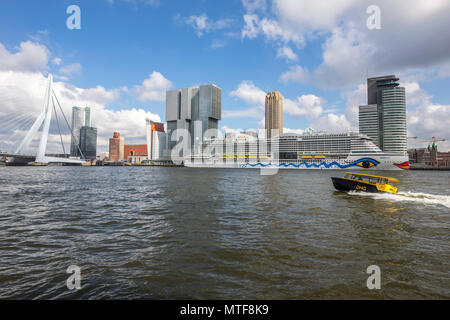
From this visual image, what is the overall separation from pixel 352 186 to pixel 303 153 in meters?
91.2

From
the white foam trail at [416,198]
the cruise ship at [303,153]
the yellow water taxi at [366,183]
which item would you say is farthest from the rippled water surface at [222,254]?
the cruise ship at [303,153]

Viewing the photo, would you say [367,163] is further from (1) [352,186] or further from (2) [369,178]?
(1) [352,186]

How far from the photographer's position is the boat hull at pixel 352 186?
2321 centimetres

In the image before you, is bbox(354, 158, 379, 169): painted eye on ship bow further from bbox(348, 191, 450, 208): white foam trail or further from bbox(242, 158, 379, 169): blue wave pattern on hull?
bbox(348, 191, 450, 208): white foam trail

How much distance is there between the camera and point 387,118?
138000mm

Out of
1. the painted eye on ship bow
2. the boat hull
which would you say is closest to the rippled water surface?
the boat hull

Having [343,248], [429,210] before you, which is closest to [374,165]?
[429,210]

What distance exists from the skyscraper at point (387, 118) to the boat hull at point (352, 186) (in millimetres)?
128188

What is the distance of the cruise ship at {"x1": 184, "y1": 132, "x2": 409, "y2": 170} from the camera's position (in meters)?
90.2

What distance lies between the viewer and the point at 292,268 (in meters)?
6.58

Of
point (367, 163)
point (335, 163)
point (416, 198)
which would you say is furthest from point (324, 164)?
point (416, 198)

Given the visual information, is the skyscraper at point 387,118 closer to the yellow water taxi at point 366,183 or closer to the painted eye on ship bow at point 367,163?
the painted eye on ship bow at point 367,163
